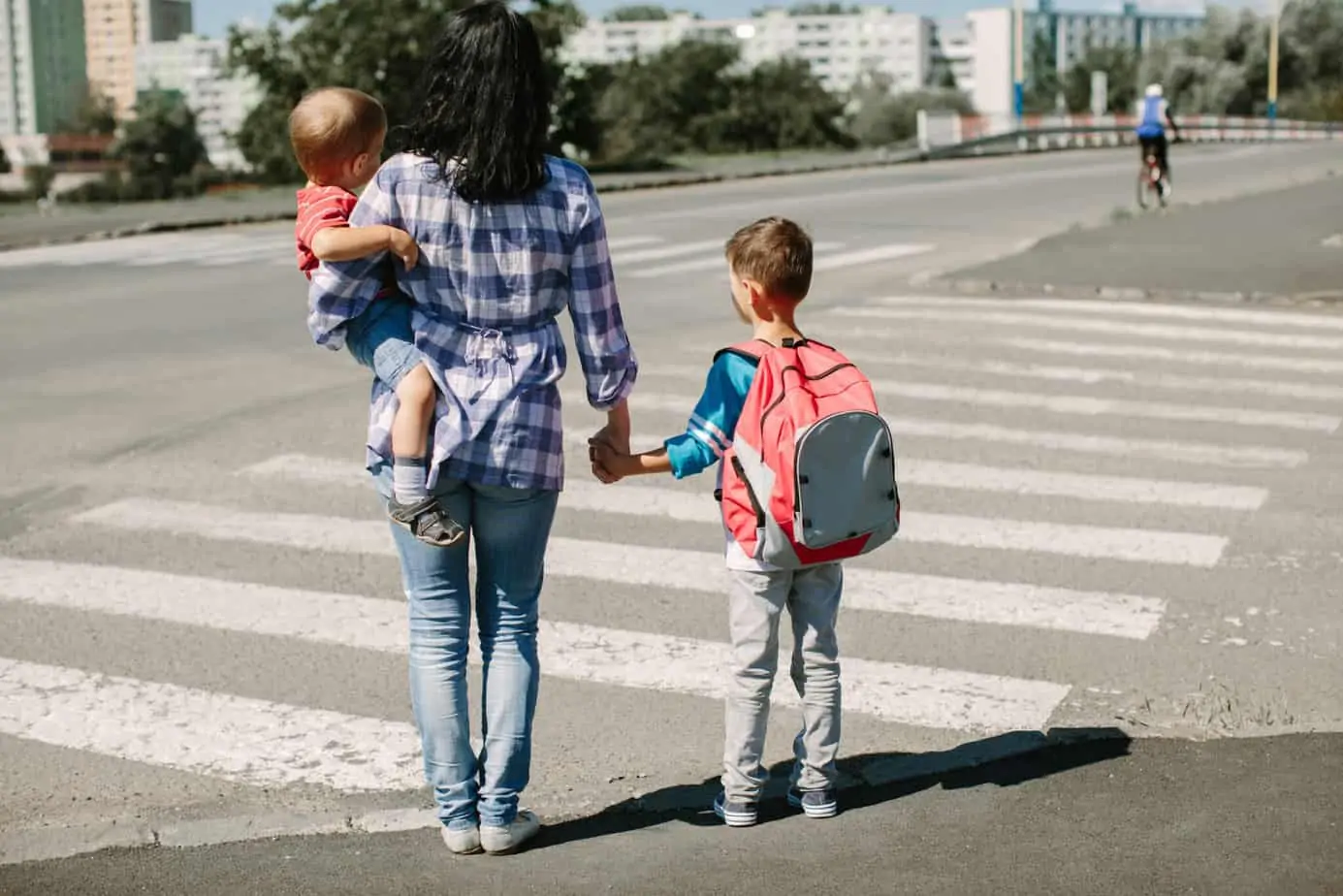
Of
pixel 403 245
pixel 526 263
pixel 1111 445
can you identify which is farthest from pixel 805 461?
pixel 1111 445

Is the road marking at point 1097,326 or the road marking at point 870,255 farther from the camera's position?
the road marking at point 870,255

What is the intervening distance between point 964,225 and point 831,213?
2569mm

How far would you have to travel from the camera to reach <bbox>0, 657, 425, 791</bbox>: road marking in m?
4.88

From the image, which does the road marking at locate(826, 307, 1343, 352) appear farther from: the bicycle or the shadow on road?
the bicycle

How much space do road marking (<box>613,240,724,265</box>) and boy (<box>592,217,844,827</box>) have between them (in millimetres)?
14974

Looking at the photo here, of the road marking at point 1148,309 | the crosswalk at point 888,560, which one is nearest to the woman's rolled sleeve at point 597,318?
the crosswalk at point 888,560

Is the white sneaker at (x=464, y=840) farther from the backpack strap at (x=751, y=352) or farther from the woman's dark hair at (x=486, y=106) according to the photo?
the woman's dark hair at (x=486, y=106)

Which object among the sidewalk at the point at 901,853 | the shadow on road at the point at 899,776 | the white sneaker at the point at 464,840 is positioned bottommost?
the shadow on road at the point at 899,776

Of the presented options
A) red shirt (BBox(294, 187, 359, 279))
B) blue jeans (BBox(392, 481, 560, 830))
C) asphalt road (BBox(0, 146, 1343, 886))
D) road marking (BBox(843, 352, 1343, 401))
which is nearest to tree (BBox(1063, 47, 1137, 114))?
road marking (BBox(843, 352, 1343, 401))

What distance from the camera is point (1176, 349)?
488 inches

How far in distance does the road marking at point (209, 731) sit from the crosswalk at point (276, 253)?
12403mm

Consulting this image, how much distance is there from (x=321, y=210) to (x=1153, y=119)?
21297mm

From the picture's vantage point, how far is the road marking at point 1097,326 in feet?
42.0

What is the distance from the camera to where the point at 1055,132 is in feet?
168
